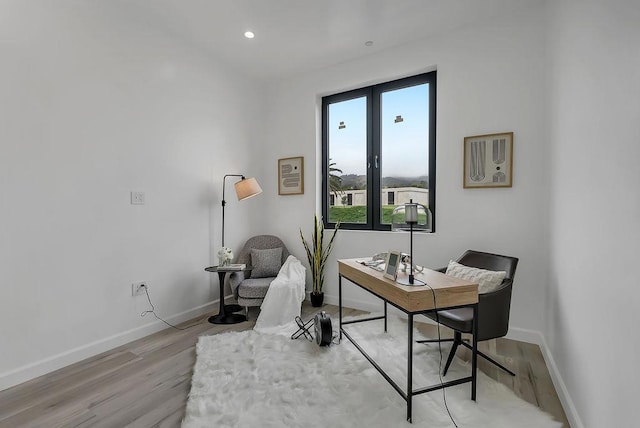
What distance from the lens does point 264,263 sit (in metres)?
3.65

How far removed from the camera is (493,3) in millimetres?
2615

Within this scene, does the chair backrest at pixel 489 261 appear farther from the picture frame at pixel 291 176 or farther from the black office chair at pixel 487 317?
the picture frame at pixel 291 176

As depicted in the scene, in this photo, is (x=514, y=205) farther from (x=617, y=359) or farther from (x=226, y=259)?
(x=226, y=259)

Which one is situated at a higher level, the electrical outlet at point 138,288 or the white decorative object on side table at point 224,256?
the white decorative object on side table at point 224,256

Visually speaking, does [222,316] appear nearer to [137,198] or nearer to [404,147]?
[137,198]

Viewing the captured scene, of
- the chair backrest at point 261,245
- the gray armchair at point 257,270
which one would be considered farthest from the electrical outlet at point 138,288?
the chair backrest at point 261,245

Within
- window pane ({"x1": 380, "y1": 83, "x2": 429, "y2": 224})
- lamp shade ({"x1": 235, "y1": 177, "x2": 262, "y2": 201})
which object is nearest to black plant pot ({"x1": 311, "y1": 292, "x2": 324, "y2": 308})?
window pane ({"x1": 380, "y1": 83, "x2": 429, "y2": 224})

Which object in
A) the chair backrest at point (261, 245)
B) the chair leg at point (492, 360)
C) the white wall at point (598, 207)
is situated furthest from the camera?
the chair backrest at point (261, 245)

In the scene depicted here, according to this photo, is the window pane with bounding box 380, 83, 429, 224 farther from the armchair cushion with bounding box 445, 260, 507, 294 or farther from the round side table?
the round side table

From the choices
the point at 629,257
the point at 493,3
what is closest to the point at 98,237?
the point at 629,257

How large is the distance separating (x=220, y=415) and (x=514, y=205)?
2765 mm

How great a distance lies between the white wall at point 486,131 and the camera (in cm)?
264

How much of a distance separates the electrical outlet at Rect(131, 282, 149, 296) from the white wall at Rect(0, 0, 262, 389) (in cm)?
5

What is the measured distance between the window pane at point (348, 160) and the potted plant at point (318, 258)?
0.27 m
